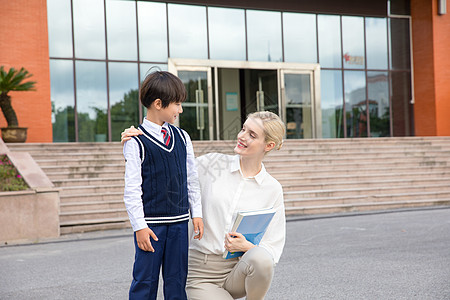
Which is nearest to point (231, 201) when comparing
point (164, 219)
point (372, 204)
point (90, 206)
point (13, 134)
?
point (164, 219)

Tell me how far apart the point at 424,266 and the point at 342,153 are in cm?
956

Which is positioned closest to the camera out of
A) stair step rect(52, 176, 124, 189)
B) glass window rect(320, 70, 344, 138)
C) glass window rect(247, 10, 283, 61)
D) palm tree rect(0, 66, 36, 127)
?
stair step rect(52, 176, 124, 189)

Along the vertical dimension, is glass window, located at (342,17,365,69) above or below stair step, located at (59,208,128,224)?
above

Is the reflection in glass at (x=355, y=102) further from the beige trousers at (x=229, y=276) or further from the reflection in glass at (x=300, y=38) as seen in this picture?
the beige trousers at (x=229, y=276)

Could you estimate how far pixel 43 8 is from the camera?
1641 centimetres

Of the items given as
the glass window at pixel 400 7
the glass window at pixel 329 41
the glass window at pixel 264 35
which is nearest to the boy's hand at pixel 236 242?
the glass window at pixel 264 35

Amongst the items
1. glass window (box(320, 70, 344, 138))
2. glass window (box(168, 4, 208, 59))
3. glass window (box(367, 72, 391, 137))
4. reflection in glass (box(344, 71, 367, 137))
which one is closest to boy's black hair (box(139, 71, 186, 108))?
glass window (box(168, 4, 208, 59))

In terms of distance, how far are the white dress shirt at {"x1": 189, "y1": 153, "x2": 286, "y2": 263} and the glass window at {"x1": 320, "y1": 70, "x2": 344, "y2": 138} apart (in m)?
18.6

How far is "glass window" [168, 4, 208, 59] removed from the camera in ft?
62.7

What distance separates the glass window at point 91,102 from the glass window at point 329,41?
30.4 feet

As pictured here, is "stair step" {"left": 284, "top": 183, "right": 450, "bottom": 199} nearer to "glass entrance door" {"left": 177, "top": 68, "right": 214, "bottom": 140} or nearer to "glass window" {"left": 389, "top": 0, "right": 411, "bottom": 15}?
"glass entrance door" {"left": 177, "top": 68, "right": 214, "bottom": 140}

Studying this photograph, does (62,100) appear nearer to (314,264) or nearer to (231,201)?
(314,264)

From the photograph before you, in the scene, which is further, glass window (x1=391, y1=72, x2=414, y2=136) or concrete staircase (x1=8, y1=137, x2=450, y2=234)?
glass window (x1=391, y1=72, x2=414, y2=136)

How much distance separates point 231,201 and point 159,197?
378mm
